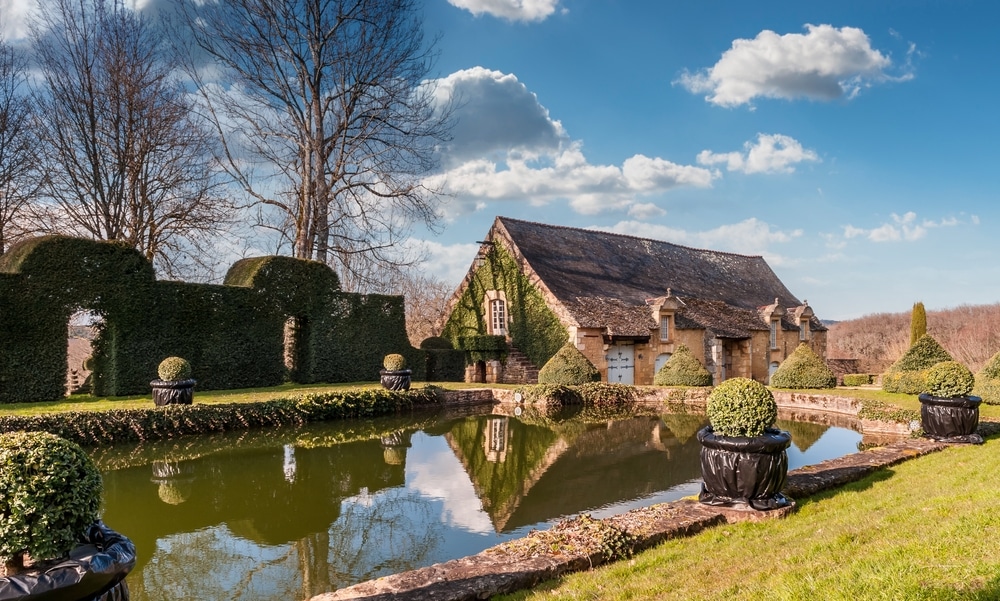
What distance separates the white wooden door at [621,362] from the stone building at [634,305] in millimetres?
37

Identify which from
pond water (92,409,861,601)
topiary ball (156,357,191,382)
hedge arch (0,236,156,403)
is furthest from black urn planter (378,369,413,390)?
hedge arch (0,236,156,403)

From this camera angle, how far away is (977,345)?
30.2 meters

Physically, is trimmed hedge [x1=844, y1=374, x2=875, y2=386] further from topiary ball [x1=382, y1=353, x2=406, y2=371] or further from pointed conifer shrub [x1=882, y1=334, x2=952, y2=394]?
topiary ball [x1=382, y1=353, x2=406, y2=371]

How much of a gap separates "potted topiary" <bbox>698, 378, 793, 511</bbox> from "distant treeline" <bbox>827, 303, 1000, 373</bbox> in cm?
2699

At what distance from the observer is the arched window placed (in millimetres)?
25183

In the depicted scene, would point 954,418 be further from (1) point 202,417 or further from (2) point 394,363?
(1) point 202,417

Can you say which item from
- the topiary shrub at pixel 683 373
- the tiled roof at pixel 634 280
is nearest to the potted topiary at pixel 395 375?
the tiled roof at pixel 634 280

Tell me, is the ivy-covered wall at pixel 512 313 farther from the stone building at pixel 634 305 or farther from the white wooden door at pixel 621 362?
the white wooden door at pixel 621 362

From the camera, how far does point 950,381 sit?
10.1 metres

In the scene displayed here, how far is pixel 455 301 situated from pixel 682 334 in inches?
380

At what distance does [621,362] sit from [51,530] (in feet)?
69.8

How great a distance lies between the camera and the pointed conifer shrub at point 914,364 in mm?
17750

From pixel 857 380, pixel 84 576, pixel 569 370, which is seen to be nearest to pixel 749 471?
pixel 84 576

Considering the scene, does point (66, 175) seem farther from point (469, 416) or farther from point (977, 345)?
point (977, 345)
